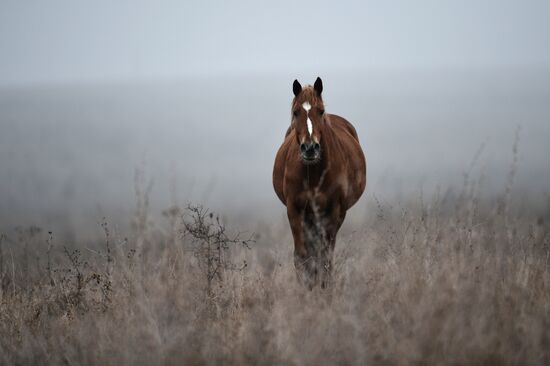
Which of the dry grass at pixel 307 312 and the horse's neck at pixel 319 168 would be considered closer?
the dry grass at pixel 307 312

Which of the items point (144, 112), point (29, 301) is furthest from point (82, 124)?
point (29, 301)

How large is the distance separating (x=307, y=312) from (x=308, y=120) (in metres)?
2.35

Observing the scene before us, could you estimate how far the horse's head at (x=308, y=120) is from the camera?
5.65m

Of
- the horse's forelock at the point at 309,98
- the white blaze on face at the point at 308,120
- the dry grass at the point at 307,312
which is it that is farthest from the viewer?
the horse's forelock at the point at 309,98

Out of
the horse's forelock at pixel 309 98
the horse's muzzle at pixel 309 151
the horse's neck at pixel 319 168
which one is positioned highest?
the horse's forelock at pixel 309 98

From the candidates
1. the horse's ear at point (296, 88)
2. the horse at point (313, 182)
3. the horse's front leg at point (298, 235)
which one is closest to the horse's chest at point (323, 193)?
the horse at point (313, 182)

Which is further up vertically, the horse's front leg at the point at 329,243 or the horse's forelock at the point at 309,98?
the horse's forelock at the point at 309,98

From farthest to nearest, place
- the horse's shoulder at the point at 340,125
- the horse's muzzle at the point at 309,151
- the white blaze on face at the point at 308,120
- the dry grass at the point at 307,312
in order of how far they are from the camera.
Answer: the horse's shoulder at the point at 340,125 → the white blaze on face at the point at 308,120 → the horse's muzzle at the point at 309,151 → the dry grass at the point at 307,312

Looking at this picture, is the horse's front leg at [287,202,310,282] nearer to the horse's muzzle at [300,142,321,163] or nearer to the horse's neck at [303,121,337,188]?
the horse's neck at [303,121,337,188]

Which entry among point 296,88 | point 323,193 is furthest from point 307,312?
point 296,88

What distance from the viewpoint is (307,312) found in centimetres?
422

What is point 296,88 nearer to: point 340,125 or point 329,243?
point 329,243

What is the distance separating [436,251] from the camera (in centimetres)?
570

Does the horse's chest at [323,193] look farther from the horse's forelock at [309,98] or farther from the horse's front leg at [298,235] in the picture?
the horse's forelock at [309,98]
